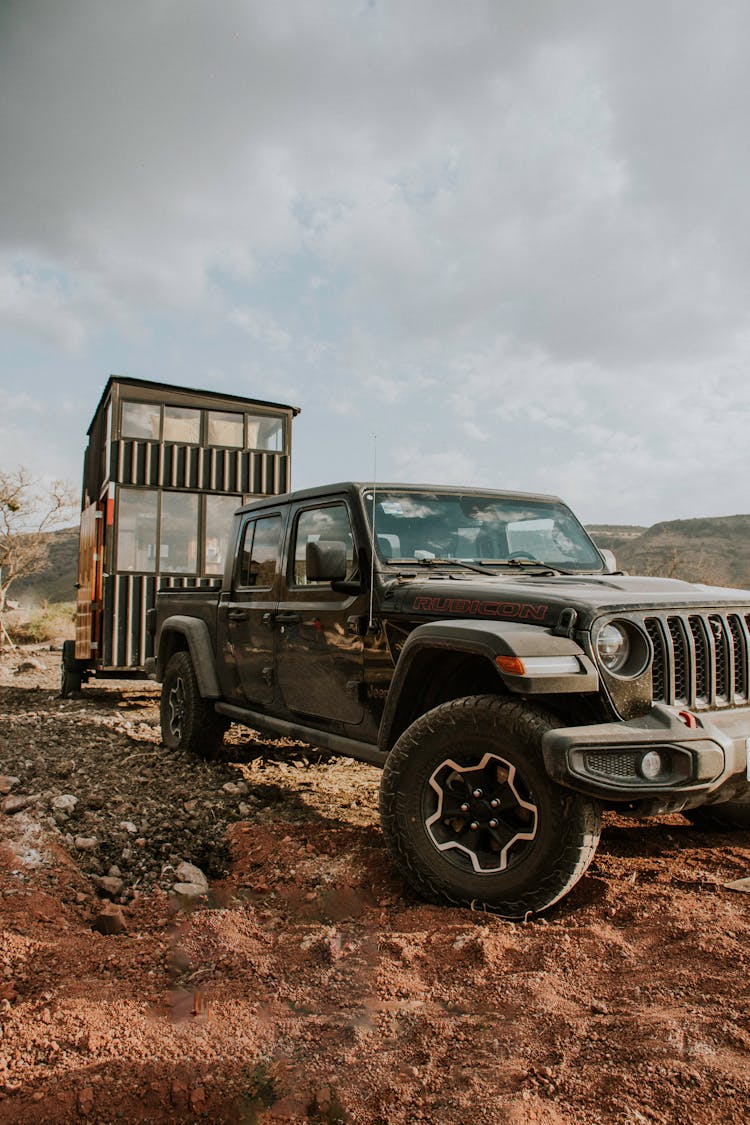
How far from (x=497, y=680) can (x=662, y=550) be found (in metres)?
47.0

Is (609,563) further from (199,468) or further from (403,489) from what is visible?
(199,468)

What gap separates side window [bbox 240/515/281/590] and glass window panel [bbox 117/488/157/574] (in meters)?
5.07

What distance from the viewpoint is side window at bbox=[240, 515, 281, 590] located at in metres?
5.14

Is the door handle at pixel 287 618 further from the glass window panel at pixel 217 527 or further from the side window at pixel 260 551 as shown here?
the glass window panel at pixel 217 527

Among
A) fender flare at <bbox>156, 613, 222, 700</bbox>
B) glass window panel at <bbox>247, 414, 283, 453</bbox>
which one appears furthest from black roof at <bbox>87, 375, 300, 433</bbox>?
fender flare at <bbox>156, 613, 222, 700</bbox>

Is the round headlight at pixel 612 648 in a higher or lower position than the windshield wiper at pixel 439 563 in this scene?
lower

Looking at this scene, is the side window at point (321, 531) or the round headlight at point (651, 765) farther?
the side window at point (321, 531)

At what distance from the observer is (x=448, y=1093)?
1920mm

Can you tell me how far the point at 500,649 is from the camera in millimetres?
3057

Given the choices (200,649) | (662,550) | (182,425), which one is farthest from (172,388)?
(662,550)

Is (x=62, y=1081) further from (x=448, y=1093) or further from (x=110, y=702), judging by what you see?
(x=110, y=702)

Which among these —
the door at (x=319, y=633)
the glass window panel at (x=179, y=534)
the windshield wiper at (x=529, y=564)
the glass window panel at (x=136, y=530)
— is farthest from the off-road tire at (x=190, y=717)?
the glass window panel at (x=179, y=534)

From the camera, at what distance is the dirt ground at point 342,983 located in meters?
1.92

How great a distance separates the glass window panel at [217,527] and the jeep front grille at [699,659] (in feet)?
26.5
